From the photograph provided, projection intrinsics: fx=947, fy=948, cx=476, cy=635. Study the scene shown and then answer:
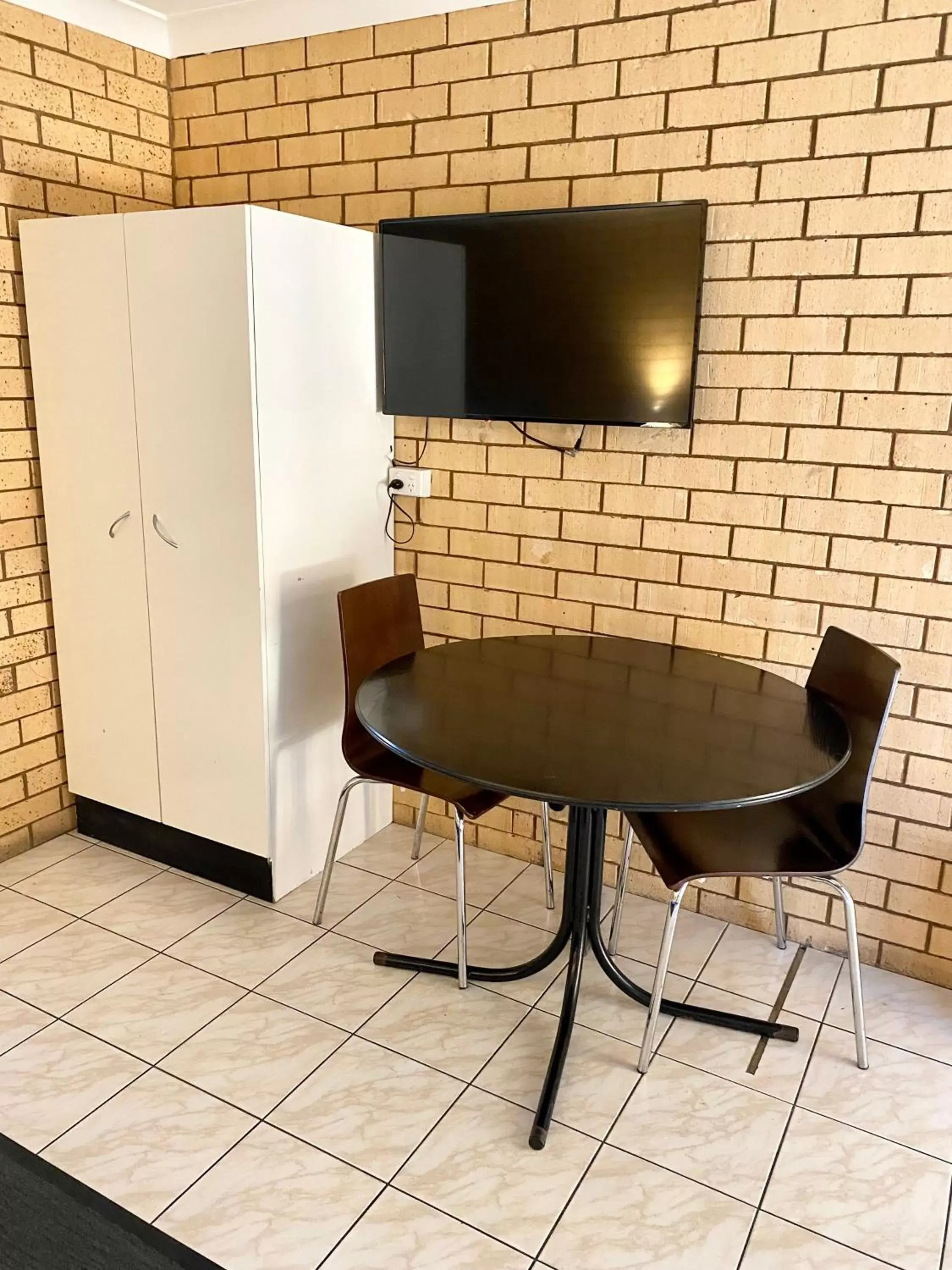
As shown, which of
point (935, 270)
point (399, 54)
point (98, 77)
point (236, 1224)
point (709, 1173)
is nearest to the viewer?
point (236, 1224)

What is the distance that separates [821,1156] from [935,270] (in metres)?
1.95

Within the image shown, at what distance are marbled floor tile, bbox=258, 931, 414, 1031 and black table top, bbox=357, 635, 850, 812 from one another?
2.51 ft

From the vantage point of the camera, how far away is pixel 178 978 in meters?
2.41

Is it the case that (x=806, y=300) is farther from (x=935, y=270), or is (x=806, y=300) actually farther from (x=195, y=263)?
(x=195, y=263)

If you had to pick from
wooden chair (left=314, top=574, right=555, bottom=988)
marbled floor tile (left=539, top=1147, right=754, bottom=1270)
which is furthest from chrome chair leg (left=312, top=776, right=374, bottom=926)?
marbled floor tile (left=539, top=1147, right=754, bottom=1270)

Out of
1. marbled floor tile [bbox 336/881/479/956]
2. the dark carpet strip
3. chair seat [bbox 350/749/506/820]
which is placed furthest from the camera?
marbled floor tile [bbox 336/881/479/956]

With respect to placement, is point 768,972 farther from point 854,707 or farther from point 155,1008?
point 155,1008

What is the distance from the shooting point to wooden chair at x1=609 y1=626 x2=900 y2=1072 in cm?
200

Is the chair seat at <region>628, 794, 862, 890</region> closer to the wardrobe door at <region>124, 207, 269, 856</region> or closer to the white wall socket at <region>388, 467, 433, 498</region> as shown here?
the wardrobe door at <region>124, 207, 269, 856</region>

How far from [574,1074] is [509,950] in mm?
481

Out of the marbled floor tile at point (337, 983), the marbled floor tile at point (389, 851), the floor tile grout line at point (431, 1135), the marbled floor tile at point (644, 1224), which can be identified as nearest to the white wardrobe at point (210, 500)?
the marbled floor tile at point (389, 851)

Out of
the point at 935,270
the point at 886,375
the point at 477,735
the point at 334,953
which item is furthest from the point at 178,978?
the point at 935,270

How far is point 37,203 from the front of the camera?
9.28 feet

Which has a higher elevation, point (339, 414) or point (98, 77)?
point (98, 77)
